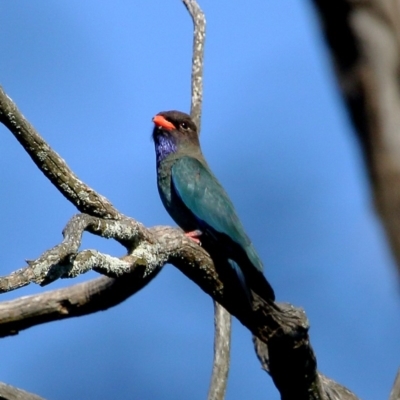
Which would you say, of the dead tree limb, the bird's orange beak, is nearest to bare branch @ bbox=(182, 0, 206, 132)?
the bird's orange beak

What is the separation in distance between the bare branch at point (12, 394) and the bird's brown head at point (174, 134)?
2070 millimetres

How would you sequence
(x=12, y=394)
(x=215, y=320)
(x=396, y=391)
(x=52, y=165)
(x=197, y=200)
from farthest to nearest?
1. (x=215, y=320)
2. (x=197, y=200)
3. (x=396, y=391)
4. (x=12, y=394)
5. (x=52, y=165)

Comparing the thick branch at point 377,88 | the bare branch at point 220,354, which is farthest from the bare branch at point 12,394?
the thick branch at point 377,88

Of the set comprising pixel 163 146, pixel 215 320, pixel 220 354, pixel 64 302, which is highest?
pixel 163 146

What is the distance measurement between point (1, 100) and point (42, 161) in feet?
0.89

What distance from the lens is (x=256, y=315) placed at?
3.58m

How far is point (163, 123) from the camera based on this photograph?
5.47 m

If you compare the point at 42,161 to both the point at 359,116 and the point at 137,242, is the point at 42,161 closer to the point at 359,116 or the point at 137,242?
the point at 137,242

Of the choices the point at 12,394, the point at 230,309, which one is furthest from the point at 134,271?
the point at 12,394

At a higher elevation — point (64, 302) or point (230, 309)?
point (230, 309)

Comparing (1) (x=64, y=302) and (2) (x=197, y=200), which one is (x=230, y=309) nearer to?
(1) (x=64, y=302)

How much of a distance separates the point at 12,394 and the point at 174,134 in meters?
2.33

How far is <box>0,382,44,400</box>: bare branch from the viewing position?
139 inches

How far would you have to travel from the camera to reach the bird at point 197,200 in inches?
151
